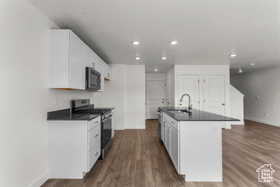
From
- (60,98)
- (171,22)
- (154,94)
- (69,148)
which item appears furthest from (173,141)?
(154,94)

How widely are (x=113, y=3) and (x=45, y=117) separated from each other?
6.38 feet

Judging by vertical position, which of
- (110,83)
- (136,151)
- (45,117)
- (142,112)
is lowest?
(136,151)

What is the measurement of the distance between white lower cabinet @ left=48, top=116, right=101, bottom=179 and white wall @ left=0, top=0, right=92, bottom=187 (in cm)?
11

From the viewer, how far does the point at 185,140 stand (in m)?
2.20

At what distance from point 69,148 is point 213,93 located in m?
5.47

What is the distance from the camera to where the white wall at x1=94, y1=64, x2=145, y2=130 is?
213 inches

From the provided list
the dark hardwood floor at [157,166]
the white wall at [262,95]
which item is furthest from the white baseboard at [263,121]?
the dark hardwood floor at [157,166]

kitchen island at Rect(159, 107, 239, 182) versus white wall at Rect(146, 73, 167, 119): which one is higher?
white wall at Rect(146, 73, 167, 119)

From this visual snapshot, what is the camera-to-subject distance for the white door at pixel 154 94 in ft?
25.9

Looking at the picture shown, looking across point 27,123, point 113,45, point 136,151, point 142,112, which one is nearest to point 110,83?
point 142,112

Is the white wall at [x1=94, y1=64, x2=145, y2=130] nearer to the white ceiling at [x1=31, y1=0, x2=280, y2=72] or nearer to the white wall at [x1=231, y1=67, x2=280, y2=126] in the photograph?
the white ceiling at [x1=31, y1=0, x2=280, y2=72]

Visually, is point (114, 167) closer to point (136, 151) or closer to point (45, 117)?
point (136, 151)

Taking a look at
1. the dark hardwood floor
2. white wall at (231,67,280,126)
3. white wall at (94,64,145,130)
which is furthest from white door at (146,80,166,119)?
white wall at (231,67,280,126)

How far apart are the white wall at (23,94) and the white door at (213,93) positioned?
17.5 feet
